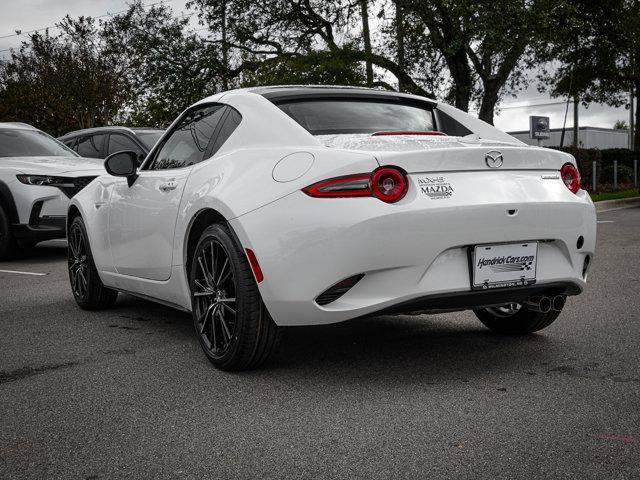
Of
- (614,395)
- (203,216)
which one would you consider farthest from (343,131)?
(614,395)

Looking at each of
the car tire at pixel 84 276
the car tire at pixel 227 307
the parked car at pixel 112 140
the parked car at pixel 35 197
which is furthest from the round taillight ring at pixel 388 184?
the parked car at pixel 112 140

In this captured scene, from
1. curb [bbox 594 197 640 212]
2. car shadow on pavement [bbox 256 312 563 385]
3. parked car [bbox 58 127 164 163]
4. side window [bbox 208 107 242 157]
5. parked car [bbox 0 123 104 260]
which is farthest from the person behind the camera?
curb [bbox 594 197 640 212]

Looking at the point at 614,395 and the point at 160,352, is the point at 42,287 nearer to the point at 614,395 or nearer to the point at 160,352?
the point at 160,352

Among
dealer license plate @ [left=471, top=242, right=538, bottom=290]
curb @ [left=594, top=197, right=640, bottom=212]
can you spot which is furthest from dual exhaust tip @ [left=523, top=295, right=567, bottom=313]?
curb @ [left=594, top=197, right=640, bottom=212]

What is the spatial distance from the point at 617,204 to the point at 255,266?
62.0 feet

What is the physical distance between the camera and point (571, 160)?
445cm

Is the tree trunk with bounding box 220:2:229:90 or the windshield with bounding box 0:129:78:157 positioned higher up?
the tree trunk with bounding box 220:2:229:90

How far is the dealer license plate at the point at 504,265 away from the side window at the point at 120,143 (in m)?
8.93

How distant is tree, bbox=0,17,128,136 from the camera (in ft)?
103

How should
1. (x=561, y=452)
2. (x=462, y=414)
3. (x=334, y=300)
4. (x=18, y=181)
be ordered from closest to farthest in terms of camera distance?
(x=561, y=452), (x=462, y=414), (x=334, y=300), (x=18, y=181)

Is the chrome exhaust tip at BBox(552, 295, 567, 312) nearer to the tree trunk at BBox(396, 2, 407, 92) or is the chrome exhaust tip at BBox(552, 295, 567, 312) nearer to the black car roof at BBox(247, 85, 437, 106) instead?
the black car roof at BBox(247, 85, 437, 106)

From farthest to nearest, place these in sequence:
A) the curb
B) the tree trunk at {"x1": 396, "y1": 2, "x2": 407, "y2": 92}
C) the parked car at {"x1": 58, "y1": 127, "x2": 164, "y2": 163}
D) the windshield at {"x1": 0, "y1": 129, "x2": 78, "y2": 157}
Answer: the tree trunk at {"x1": 396, "y1": 2, "x2": 407, "y2": 92} → the curb → the parked car at {"x1": 58, "y1": 127, "x2": 164, "y2": 163} → the windshield at {"x1": 0, "y1": 129, "x2": 78, "y2": 157}

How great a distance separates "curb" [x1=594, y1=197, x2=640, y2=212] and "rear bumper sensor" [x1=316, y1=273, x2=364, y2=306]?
16.8m

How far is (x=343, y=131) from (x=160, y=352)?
1697mm
